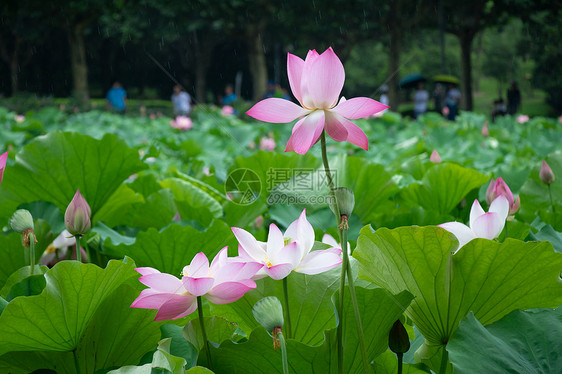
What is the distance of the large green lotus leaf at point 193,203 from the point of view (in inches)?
40.6

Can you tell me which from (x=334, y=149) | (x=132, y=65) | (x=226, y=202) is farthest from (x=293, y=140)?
(x=132, y=65)

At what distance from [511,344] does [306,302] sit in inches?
7.8

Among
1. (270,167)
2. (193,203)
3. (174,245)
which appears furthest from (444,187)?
(174,245)

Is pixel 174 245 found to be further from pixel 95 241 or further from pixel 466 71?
pixel 466 71

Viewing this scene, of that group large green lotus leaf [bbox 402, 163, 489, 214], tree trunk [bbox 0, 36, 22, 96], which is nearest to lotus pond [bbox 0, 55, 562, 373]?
large green lotus leaf [bbox 402, 163, 489, 214]

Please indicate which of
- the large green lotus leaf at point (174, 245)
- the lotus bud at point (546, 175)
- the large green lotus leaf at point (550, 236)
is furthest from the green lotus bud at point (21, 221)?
the lotus bud at point (546, 175)

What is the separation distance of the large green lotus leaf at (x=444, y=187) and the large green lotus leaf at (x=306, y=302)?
668 mm

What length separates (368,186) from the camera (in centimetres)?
119

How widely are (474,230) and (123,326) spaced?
0.39m

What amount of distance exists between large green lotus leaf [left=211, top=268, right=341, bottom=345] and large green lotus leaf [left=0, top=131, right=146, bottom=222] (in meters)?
0.53

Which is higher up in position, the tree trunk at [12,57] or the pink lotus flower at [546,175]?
the tree trunk at [12,57]

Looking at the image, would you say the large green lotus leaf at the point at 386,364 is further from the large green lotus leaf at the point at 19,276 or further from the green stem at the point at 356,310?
the large green lotus leaf at the point at 19,276

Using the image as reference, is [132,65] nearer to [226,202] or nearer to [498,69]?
[498,69]

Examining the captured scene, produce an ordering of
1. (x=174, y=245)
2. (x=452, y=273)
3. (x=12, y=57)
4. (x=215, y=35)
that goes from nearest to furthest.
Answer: (x=452, y=273) → (x=174, y=245) → (x=12, y=57) → (x=215, y=35)
